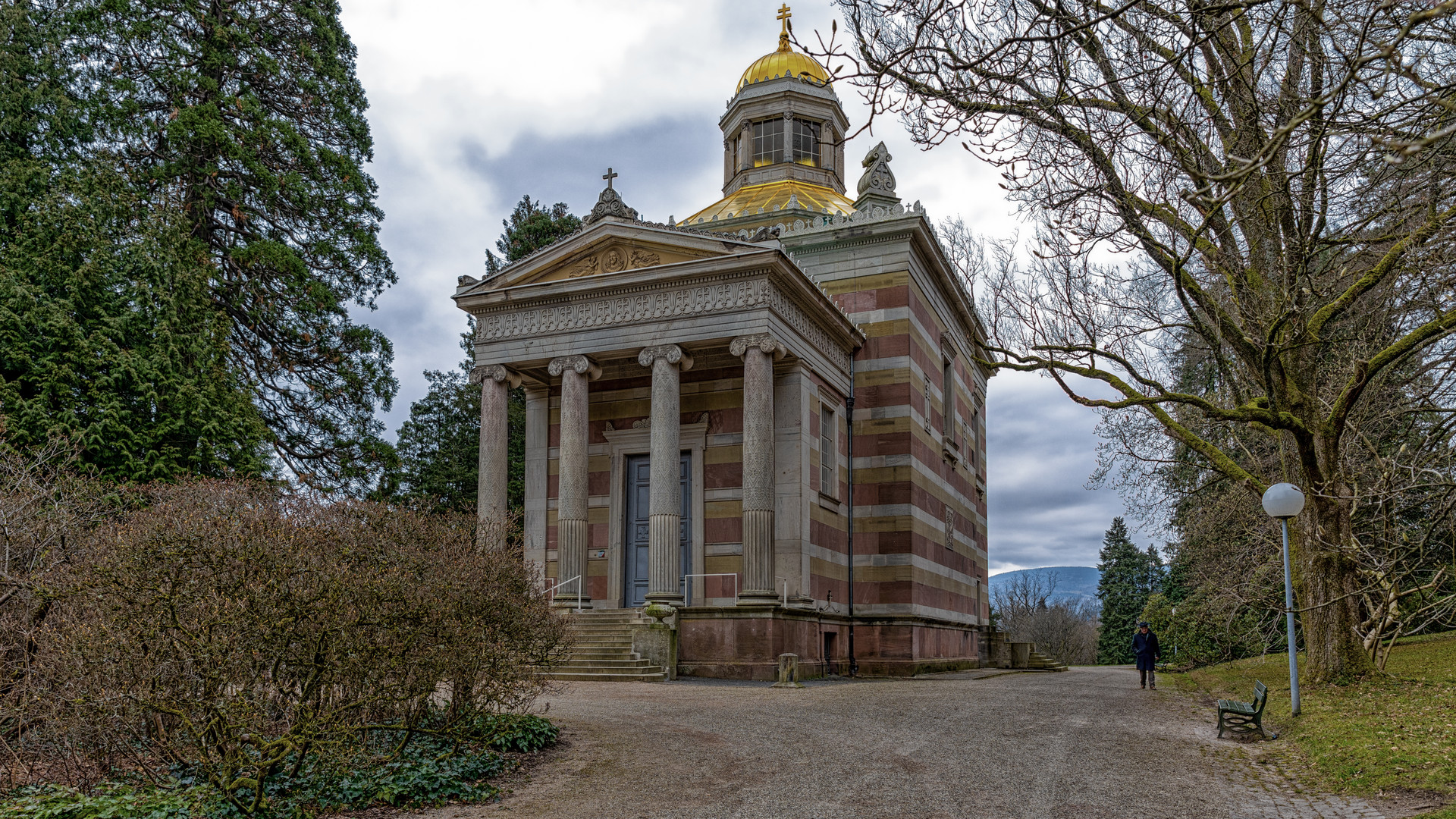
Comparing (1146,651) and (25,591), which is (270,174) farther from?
(1146,651)

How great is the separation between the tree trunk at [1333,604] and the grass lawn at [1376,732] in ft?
1.10

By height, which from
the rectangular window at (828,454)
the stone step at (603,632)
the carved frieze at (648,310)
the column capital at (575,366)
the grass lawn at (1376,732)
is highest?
the carved frieze at (648,310)

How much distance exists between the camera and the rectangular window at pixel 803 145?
1240 inches

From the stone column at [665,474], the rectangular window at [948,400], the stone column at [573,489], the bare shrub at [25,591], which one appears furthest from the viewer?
the rectangular window at [948,400]

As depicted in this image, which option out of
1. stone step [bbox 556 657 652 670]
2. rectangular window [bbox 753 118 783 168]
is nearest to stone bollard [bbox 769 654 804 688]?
stone step [bbox 556 657 652 670]

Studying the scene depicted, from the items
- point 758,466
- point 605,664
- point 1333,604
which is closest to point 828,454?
point 758,466

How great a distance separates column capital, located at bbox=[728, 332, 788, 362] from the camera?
66.2 ft

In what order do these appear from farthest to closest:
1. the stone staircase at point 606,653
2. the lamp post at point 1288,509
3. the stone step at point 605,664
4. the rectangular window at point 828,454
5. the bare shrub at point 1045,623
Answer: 1. the bare shrub at point 1045,623
2. the rectangular window at point 828,454
3. the stone step at point 605,664
4. the stone staircase at point 606,653
5. the lamp post at point 1288,509

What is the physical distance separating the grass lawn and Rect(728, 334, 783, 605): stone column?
8.26 m

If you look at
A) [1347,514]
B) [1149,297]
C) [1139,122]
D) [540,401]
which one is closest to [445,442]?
[540,401]

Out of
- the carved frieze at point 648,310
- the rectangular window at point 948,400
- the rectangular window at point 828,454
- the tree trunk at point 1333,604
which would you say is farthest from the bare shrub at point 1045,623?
the tree trunk at point 1333,604

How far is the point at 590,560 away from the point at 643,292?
6.54 m

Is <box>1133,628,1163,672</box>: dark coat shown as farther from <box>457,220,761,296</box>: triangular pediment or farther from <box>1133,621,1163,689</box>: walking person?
<box>457,220,761,296</box>: triangular pediment

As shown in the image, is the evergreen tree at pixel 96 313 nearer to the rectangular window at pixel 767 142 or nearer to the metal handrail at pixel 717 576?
the metal handrail at pixel 717 576
